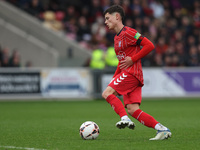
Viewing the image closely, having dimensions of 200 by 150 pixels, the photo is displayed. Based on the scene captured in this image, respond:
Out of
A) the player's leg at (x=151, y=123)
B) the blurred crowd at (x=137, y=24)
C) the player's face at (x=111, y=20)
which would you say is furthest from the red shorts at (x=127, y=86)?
the blurred crowd at (x=137, y=24)

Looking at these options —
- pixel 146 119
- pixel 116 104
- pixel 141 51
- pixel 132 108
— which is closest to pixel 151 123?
pixel 146 119

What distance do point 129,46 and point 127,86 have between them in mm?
633

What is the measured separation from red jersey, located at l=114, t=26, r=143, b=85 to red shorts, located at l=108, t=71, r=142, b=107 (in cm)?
8

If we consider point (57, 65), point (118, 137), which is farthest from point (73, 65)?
point (118, 137)

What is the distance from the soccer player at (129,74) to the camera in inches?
287

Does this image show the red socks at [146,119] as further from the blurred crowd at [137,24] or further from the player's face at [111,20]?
the blurred crowd at [137,24]

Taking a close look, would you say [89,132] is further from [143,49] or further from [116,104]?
[143,49]

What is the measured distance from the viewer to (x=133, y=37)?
7352mm

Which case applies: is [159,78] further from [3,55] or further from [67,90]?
[3,55]

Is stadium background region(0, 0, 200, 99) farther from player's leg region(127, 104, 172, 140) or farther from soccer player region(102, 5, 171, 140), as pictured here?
player's leg region(127, 104, 172, 140)

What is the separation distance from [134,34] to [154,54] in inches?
619

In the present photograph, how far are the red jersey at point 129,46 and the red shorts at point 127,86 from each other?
8cm

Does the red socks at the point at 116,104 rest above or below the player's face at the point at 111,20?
below

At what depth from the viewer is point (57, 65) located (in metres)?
22.2
